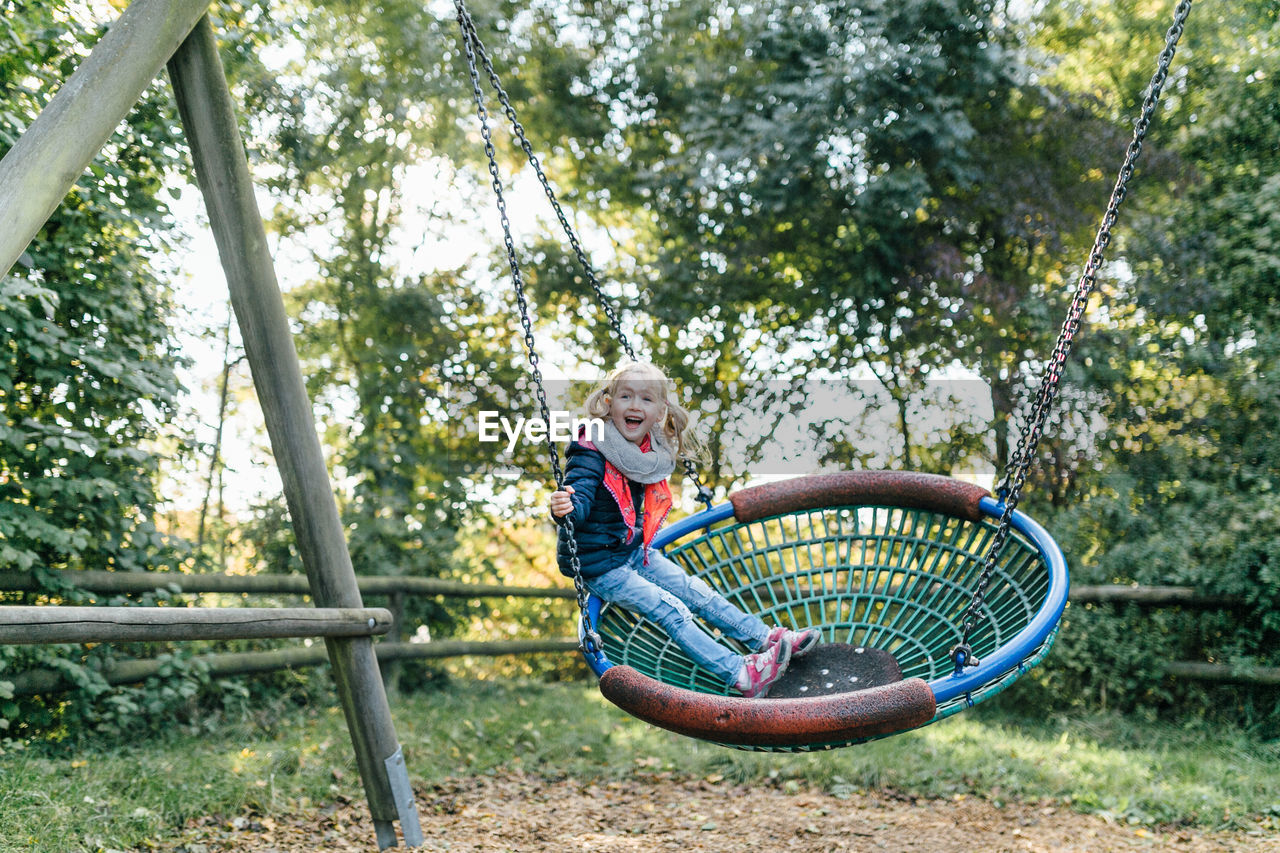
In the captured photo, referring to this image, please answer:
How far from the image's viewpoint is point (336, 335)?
5613mm

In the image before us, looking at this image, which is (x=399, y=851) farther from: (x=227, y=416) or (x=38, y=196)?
(x=227, y=416)

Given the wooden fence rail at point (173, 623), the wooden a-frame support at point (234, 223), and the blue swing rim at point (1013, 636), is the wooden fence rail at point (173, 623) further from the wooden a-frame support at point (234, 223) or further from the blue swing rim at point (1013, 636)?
the blue swing rim at point (1013, 636)

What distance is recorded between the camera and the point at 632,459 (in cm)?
257

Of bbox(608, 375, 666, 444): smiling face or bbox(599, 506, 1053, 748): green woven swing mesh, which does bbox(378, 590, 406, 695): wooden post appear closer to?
bbox(599, 506, 1053, 748): green woven swing mesh

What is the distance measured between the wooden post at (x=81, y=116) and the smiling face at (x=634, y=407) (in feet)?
4.35

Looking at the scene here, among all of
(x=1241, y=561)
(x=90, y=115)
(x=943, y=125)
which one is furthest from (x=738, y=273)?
(x=90, y=115)

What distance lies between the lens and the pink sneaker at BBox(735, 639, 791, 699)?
2.54 meters

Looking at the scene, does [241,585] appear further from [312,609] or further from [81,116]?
[81,116]

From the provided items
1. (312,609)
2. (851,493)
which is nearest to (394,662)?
(312,609)

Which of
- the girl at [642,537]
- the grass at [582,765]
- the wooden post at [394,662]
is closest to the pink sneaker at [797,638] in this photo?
the girl at [642,537]

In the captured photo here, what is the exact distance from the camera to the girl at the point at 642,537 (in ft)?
8.34

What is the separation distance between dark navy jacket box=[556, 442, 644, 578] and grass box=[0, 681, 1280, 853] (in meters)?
1.55

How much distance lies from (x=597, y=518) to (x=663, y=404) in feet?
1.21

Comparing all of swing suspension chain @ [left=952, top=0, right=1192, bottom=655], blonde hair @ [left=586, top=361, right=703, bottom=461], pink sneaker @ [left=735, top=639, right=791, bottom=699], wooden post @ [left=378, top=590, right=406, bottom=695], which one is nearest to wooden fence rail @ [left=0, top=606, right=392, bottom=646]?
blonde hair @ [left=586, top=361, right=703, bottom=461]
